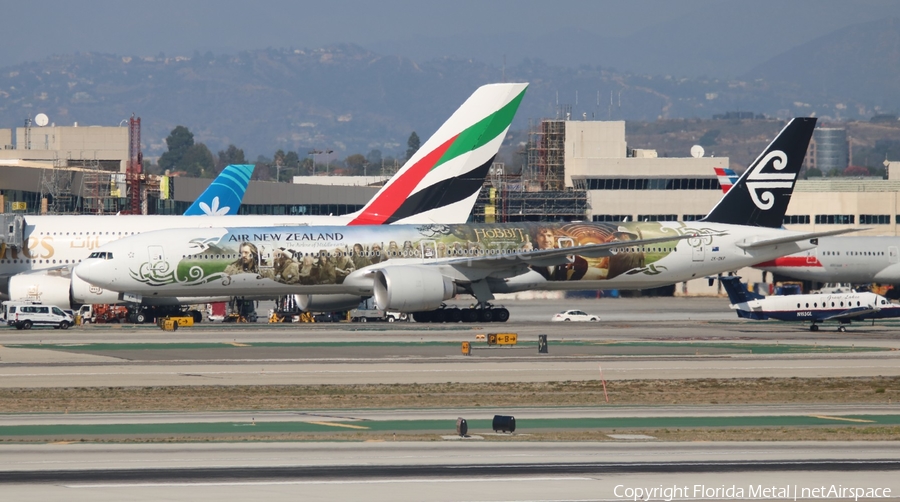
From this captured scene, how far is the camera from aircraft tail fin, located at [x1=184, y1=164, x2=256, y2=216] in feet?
233

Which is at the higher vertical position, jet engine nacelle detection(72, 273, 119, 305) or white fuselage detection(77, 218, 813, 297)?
white fuselage detection(77, 218, 813, 297)

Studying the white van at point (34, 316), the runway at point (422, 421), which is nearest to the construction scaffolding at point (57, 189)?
the white van at point (34, 316)

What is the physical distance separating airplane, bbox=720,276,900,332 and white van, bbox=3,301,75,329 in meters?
30.1

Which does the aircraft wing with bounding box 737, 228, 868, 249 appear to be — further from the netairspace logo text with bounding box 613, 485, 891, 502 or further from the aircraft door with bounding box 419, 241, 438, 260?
the netairspace logo text with bounding box 613, 485, 891, 502

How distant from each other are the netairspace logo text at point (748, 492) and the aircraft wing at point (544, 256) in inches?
1327

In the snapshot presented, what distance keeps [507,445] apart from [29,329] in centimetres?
3485

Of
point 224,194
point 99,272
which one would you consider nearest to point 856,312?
point 99,272

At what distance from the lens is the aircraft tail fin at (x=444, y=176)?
58219 mm

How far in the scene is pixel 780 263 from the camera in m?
82.2

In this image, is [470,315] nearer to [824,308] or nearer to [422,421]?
[824,308]

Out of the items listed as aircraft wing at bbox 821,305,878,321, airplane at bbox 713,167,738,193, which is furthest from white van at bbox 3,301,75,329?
airplane at bbox 713,167,738,193

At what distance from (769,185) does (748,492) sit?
43.4m

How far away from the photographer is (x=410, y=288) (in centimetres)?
4953

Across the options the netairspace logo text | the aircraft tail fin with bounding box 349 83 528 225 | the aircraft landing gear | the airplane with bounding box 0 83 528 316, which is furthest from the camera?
the aircraft tail fin with bounding box 349 83 528 225
